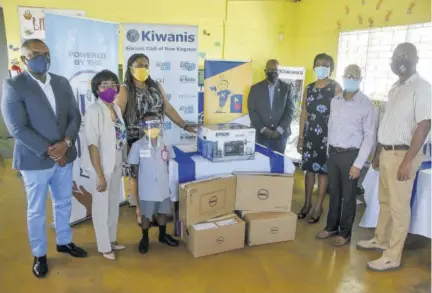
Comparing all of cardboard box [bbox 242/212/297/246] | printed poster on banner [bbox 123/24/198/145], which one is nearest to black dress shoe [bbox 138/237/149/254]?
cardboard box [bbox 242/212/297/246]

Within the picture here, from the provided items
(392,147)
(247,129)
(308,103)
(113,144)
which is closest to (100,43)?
(113,144)

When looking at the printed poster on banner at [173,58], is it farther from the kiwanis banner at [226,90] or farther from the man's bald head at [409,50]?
the man's bald head at [409,50]

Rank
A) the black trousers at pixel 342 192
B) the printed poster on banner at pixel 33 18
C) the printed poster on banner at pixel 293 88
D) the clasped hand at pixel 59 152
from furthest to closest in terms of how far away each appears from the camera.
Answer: the printed poster on banner at pixel 293 88
the printed poster on banner at pixel 33 18
the black trousers at pixel 342 192
the clasped hand at pixel 59 152

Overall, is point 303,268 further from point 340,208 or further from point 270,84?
point 270,84

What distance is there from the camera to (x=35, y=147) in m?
2.21

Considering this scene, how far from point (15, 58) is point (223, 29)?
3.26 meters

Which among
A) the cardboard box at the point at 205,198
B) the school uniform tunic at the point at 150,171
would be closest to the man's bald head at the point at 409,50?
the cardboard box at the point at 205,198

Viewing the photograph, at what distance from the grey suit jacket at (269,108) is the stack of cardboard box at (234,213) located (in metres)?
0.83

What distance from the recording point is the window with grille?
3.90 meters

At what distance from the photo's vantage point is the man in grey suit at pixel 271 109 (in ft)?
11.7

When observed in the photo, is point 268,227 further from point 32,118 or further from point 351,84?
point 32,118

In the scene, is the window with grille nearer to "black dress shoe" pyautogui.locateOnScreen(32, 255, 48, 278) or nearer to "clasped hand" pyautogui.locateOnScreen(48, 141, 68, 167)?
"clasped hand" pyautogui.locateOnScreen(48, 141, 68, 167)

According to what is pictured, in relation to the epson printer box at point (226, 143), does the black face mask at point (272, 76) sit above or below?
above

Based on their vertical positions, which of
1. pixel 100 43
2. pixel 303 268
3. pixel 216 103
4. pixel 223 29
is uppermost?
pixel 223 29
